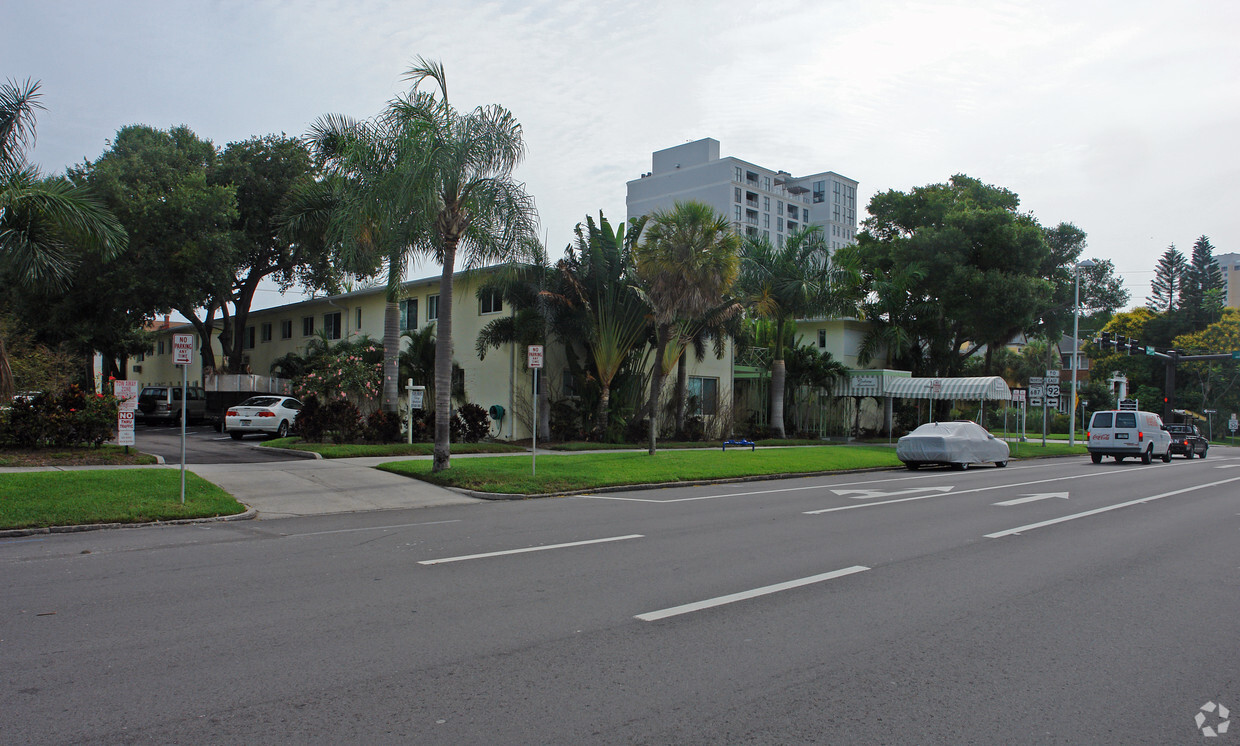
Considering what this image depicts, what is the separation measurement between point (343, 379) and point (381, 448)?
5368 mm

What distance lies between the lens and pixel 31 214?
16266 mm

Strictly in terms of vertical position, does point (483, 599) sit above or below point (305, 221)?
below

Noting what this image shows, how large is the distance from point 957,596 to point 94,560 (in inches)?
336

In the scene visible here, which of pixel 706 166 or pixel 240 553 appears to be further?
pixel 706 166

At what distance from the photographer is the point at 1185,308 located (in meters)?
72.5

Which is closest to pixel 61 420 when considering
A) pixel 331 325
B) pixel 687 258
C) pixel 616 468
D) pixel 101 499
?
pixel 101 499

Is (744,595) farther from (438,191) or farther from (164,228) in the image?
(164,228)

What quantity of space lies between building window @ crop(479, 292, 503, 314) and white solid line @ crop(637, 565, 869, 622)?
1993 cm

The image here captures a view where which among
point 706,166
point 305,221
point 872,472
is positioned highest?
point 706,166

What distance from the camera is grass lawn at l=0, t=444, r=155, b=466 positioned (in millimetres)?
15805

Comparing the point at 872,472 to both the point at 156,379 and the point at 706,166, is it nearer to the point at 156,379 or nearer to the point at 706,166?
the point at 156,379

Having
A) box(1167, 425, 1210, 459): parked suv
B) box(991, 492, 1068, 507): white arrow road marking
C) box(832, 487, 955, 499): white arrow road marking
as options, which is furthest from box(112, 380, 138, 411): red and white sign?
box(1167, 425, 1210, 459): parked suv

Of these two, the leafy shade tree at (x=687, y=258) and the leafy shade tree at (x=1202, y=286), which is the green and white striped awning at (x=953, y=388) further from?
the leafy shade tree at (x=1202, y=286)

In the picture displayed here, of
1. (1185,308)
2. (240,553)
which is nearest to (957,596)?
(240,553)
